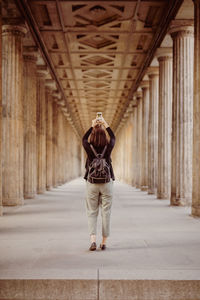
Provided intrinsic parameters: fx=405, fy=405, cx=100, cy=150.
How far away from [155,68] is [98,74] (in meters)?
6.47

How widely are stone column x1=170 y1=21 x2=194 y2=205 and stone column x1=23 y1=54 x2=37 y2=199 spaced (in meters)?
7.64

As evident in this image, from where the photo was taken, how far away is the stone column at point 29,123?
20328 mm

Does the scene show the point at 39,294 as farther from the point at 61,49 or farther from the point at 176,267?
the point at 61,49

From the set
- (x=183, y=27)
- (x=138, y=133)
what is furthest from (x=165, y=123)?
(x=138, y=133)

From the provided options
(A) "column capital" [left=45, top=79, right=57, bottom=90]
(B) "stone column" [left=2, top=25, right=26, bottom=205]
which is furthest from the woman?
(A) "column capital" [left=45, top=79, right=57, bottom=90]

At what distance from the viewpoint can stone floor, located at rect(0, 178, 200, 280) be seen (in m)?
5.52

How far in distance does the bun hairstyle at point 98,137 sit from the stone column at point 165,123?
13.7 m

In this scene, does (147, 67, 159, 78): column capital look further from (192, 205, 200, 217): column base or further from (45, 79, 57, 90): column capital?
(192, 205, 200, 217): column base

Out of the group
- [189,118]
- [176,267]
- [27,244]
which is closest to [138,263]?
[176,267]

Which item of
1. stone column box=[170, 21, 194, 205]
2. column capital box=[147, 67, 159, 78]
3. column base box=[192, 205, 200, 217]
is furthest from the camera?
column capital box=[147, 67, 159, 78]

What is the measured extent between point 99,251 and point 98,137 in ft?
6.64

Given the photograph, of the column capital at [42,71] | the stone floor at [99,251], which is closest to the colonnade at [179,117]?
the stone floor at [99,251]

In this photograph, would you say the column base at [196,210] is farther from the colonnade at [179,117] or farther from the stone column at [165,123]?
the stone column at [165,123]

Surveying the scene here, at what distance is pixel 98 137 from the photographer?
731 cm
